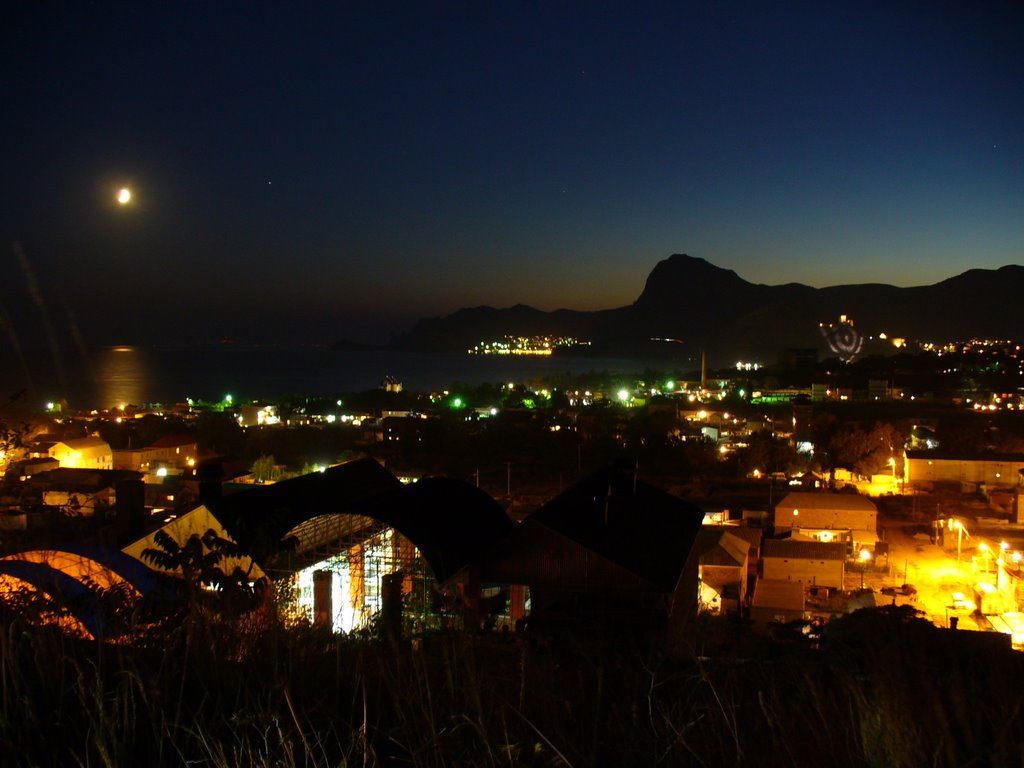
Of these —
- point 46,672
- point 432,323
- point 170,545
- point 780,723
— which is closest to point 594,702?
point 780,723

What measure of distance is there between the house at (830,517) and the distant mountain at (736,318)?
58.5 metres

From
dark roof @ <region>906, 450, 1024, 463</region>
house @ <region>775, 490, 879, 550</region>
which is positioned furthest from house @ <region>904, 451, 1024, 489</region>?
house @ <region>775, 490, 879, 550</region>

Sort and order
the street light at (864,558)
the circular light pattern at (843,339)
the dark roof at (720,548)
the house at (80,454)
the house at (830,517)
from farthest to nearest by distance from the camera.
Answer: the circular light pattern at (843,339) → the house at (80,454) → the house at (830,517) → the street light at (864,558) → the dark roof at (720,548)

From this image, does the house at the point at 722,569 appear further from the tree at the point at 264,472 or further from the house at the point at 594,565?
the tree at the point at 264,472

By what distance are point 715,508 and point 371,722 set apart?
36.1ft

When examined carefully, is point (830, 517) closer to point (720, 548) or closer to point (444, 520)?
point (720, 548)

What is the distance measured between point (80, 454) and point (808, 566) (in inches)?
562

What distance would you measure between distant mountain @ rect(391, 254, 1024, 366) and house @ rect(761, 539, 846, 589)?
60873 millimetres

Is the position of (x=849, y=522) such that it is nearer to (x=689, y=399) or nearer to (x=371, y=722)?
(x=371, y=722)

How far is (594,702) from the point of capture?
127 centimetres

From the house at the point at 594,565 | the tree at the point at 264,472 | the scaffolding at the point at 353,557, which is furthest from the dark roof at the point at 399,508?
the tree at the point at 264,472

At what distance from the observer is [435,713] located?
116 cm

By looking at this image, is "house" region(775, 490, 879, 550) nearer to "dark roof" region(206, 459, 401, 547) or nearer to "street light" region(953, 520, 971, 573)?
"street light" region(953, 520, 971, 573)

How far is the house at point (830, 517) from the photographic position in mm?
10143
